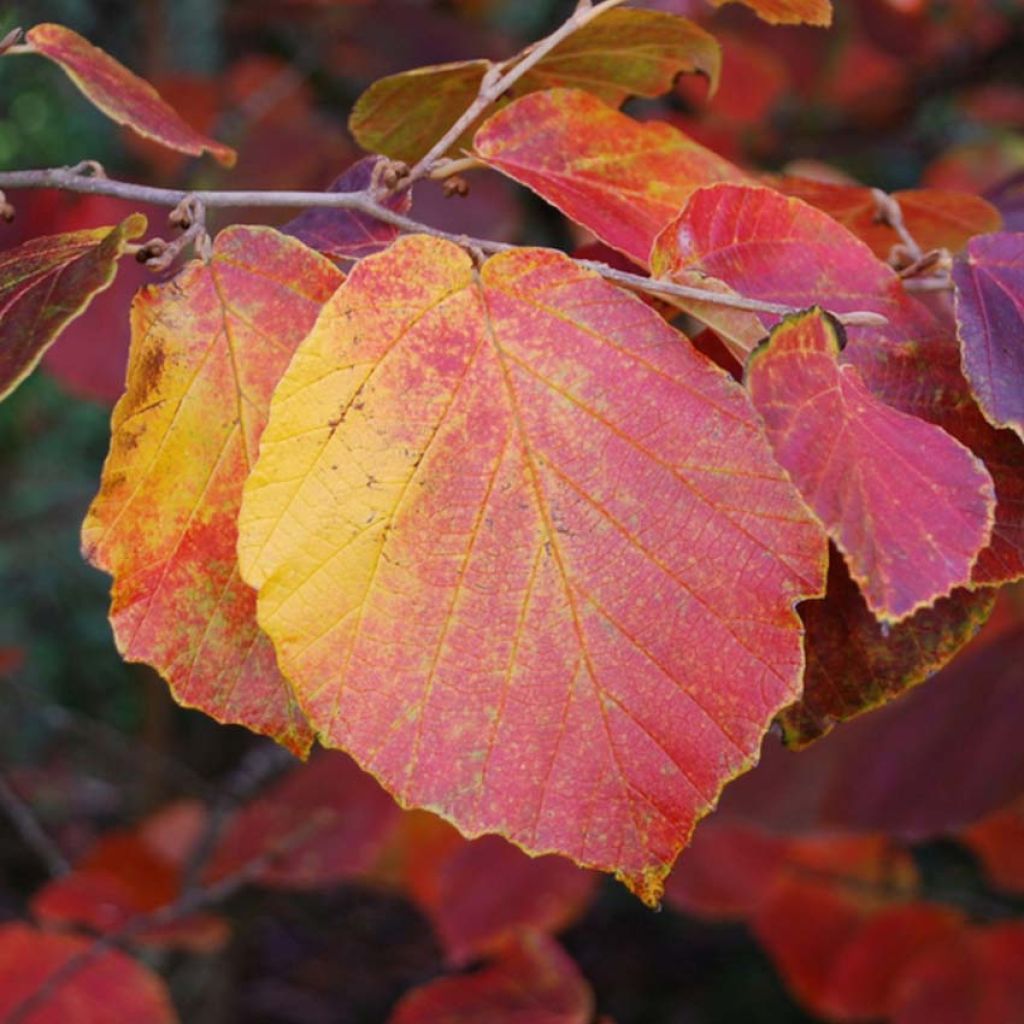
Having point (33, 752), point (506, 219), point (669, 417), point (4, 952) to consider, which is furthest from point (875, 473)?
point (33, 752)

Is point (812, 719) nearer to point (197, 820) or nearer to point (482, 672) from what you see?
point (482, 672)

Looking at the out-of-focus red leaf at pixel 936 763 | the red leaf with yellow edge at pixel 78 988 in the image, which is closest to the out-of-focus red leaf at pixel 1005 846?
the out-of-focus red leaf at pixel 936 763

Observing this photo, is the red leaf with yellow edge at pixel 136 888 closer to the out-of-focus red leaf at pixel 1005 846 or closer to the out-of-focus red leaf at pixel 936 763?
the out-of-focus red leaf at pixel 936 763

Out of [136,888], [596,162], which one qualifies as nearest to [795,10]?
[596,162]

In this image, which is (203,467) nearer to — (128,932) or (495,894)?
(128,932)

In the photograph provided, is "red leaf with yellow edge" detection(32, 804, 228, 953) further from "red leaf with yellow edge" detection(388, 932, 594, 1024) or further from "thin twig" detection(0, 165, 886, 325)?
"thin twig" detection(0, 165, 886, 325)

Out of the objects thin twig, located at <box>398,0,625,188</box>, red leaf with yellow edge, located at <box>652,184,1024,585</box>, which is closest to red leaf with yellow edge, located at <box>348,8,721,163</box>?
thin twig, located at <box>398,0,625,188</box>
